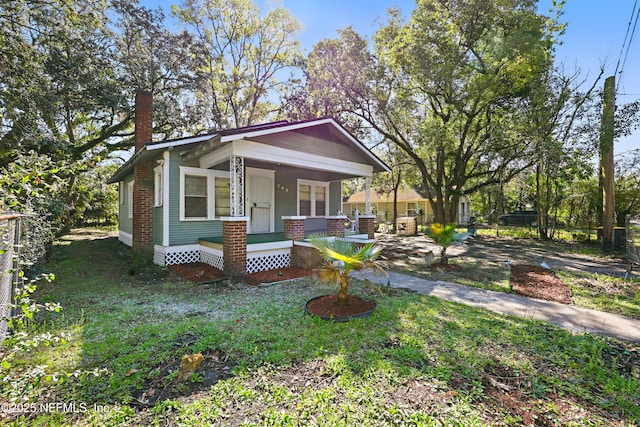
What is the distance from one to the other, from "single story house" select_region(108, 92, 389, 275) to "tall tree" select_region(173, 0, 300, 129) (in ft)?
35.9

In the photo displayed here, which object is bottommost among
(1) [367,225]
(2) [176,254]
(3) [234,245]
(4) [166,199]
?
(2) [176,254]

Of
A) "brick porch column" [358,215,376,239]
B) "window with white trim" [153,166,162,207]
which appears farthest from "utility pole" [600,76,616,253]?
"window with white trim" [153,166,162,207]

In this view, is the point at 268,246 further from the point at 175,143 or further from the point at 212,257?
the point at 175,143

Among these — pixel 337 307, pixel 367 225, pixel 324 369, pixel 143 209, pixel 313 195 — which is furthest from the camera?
pixel 313 195

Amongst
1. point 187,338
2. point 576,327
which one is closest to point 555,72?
point 576,327

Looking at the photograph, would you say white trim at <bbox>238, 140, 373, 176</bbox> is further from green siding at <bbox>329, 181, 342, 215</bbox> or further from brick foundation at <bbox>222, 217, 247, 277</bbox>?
green siding at <bbox>329, 181, 342, 215</bbox>

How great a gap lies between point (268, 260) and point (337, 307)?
3694 mm

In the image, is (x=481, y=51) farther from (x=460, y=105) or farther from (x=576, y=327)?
(x=576, y=327)

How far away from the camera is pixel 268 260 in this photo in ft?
25.6

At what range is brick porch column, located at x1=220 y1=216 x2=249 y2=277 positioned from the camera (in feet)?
22.4

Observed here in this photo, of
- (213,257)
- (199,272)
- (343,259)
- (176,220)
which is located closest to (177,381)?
(343,259)

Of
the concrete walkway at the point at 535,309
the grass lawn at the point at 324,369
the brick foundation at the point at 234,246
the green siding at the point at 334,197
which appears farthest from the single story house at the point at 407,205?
the grass lawn at the point at 324,369

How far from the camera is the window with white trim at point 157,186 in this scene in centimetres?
846

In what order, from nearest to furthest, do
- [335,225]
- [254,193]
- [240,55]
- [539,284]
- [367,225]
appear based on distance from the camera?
[539,284], [335,225], [254,193], [367,225], [240,55]
